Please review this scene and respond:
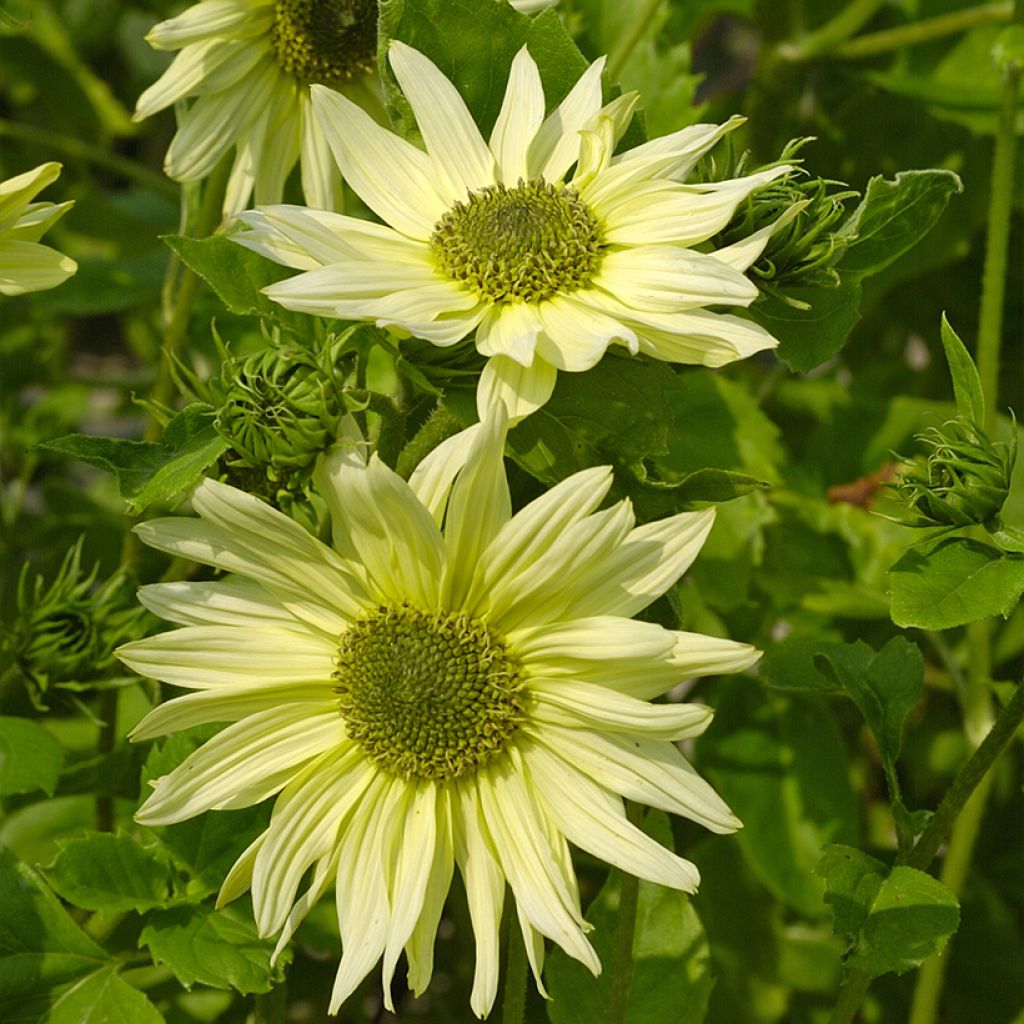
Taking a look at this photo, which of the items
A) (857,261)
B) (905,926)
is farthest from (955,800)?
(857,261)

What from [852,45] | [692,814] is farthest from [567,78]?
[852,45]

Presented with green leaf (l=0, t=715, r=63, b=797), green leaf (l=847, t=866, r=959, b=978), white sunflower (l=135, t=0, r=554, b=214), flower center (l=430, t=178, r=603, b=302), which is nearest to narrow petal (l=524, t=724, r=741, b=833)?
green leaf (l=847, t=866, r=959, b=978)

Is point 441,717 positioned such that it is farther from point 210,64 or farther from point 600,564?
point 210,64

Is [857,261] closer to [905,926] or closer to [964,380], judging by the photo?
[964,380]

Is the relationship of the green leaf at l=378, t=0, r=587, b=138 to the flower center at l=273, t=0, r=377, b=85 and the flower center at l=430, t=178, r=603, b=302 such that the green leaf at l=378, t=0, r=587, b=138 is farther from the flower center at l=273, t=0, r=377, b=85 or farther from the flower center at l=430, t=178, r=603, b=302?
the flower center at l=273, t=0, r=377, b=85

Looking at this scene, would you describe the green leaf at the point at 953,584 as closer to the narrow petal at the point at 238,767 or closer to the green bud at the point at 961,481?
the green bud at the point at 961,481

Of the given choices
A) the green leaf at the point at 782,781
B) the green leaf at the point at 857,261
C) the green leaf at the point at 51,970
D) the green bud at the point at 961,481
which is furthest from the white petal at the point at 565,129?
the green leaf at the point at 782,781
